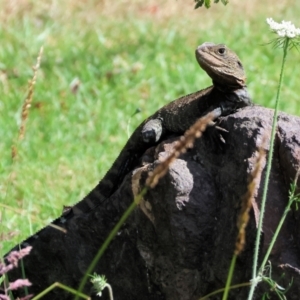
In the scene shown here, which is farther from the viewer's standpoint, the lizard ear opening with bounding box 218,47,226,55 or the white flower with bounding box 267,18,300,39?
the lizard ear opening with bounding box 218,47,226,55

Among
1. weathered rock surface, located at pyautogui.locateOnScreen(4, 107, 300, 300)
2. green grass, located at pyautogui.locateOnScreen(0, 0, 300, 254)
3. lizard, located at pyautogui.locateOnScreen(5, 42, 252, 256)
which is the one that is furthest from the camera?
green grass, located at pyautogui.locateOnScreen(0, 0, 300, 254)

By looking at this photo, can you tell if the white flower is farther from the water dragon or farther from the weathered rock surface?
the water dragon

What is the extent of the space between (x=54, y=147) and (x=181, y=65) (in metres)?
2.16

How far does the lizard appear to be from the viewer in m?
3.91

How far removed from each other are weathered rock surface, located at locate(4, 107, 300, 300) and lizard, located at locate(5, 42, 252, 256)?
31 cm

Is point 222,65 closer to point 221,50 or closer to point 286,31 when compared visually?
point 221,50

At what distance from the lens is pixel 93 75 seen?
27.3ft

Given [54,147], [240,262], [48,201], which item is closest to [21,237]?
[48,201]

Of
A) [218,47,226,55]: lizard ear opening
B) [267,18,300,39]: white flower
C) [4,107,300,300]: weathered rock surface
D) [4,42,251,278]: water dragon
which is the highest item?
[218,47,226,55]: lizard ear opening

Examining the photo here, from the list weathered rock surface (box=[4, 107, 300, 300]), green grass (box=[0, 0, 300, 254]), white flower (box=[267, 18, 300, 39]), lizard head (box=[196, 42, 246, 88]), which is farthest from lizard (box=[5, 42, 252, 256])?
green grass (box=[0, 0, 300, 254])

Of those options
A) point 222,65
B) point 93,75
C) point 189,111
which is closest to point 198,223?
point 189,111

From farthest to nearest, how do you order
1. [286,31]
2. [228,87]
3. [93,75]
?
[93,75] → [228,87] → [286,31]

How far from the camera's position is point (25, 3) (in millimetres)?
10141

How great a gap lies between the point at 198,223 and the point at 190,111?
2.93 feet
